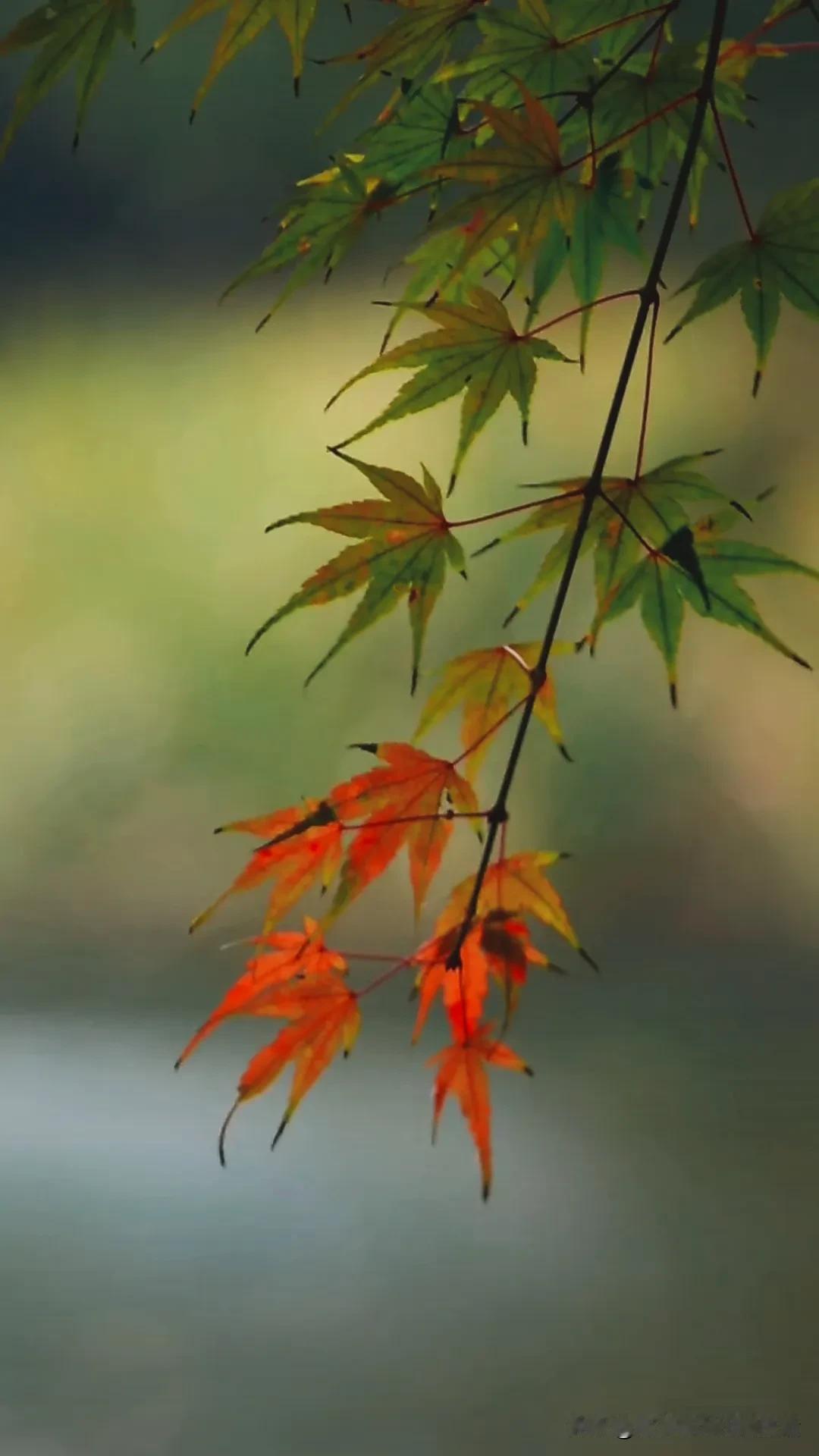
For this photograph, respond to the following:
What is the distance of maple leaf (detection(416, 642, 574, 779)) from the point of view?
0.32m

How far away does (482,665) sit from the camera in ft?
1.07

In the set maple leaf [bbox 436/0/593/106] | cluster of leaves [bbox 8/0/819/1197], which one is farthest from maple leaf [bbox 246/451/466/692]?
maple leaf [bbox 436/0/593/106]

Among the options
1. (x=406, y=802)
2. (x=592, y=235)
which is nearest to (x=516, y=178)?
(x=592, y=235)

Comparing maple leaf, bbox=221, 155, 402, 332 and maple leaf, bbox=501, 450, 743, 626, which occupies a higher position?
maple leaf, bbox=221, 155, 402, 332

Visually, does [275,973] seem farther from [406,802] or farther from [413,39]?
[413,39]

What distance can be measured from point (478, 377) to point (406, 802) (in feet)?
0.33

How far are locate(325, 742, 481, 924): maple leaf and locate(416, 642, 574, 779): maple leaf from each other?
1cm

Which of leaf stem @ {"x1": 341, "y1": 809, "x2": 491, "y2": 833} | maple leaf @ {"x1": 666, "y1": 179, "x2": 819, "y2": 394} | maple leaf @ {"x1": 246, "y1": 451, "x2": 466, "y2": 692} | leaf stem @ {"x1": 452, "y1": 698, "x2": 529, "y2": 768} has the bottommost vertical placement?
leaf stem @ {"x1": 341, "y1": 809, "x2": 491, "y2": 833}

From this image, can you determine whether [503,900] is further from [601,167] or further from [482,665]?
[601,167]

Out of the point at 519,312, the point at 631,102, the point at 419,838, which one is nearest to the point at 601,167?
the point at 631,102

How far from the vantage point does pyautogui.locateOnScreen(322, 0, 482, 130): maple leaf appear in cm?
31

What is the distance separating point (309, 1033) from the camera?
33 cm

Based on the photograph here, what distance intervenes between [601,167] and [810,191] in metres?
0.05

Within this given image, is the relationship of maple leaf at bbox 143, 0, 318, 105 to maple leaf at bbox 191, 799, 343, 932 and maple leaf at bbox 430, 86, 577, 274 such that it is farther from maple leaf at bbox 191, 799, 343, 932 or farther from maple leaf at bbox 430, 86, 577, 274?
maple leaf at bbox 191, 799, 343, 932
